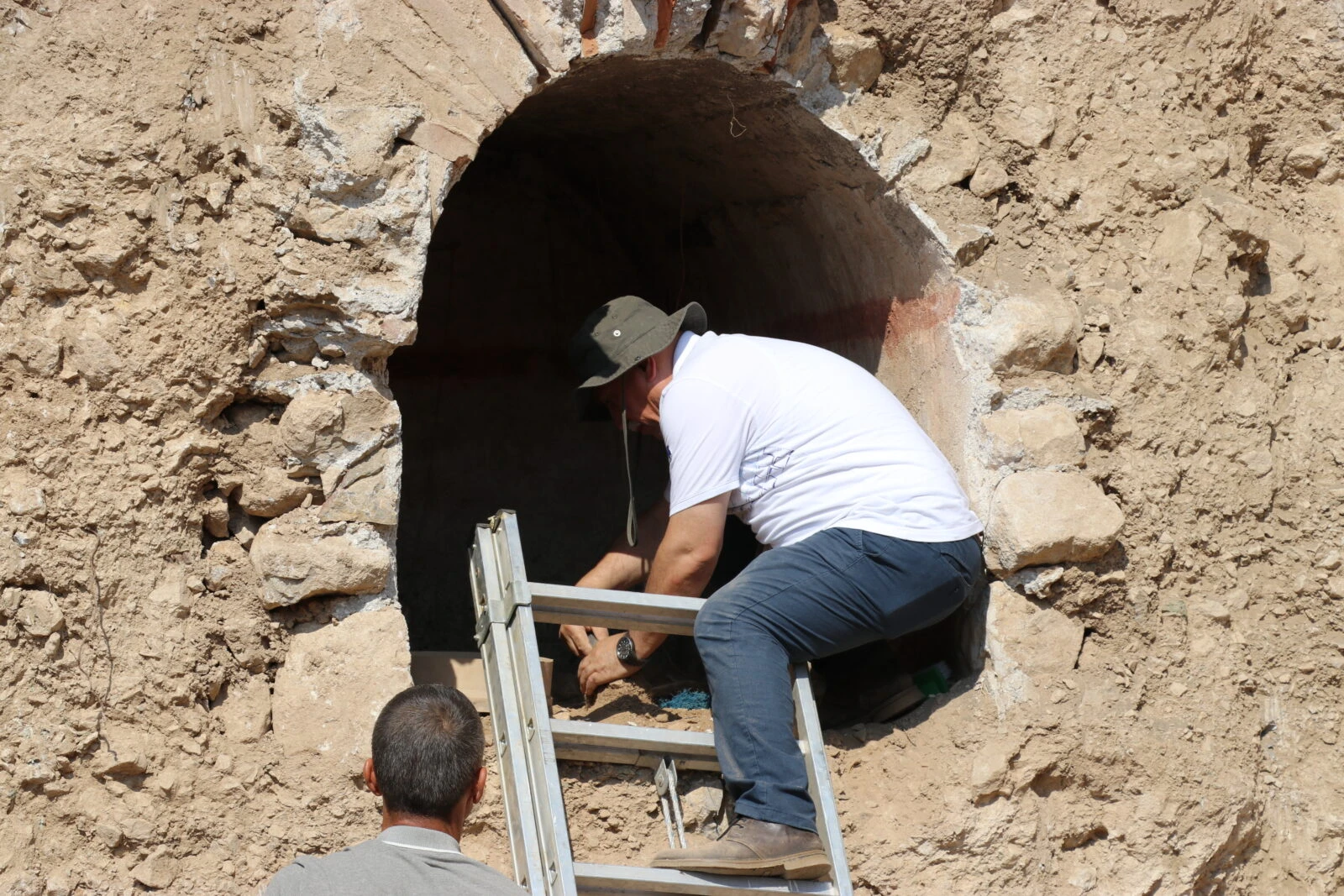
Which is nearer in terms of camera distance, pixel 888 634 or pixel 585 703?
pixel 888 634

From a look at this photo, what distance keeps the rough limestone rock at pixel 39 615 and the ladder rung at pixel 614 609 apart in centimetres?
87

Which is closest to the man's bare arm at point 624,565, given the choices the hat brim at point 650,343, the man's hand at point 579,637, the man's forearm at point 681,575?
the man's hand at point 579,637

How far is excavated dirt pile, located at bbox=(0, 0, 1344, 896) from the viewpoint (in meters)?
2.73

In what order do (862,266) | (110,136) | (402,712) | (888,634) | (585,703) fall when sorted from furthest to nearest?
1. (862,266)
2. (585,703)
3. (888,634)
4. (110,136)
5. (402,712)

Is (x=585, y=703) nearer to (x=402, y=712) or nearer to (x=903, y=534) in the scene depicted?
(x=903, y=534)

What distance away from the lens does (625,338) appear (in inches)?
126

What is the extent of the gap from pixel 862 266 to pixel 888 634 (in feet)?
3.63

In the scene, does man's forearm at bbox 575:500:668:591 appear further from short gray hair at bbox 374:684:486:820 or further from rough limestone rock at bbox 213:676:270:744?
short gray hair at bbox 374:684:486:820

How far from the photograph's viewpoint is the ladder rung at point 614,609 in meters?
2.86

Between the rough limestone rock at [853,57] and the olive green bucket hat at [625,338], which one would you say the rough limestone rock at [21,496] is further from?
the rough limestone rock at [853,57]

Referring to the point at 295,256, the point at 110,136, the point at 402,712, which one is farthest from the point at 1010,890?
the point at 110,136

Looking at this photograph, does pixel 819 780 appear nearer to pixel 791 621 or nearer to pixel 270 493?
pixel 791 621

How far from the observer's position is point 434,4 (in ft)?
10.1

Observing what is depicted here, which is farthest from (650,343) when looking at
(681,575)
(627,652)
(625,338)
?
(627,652)
